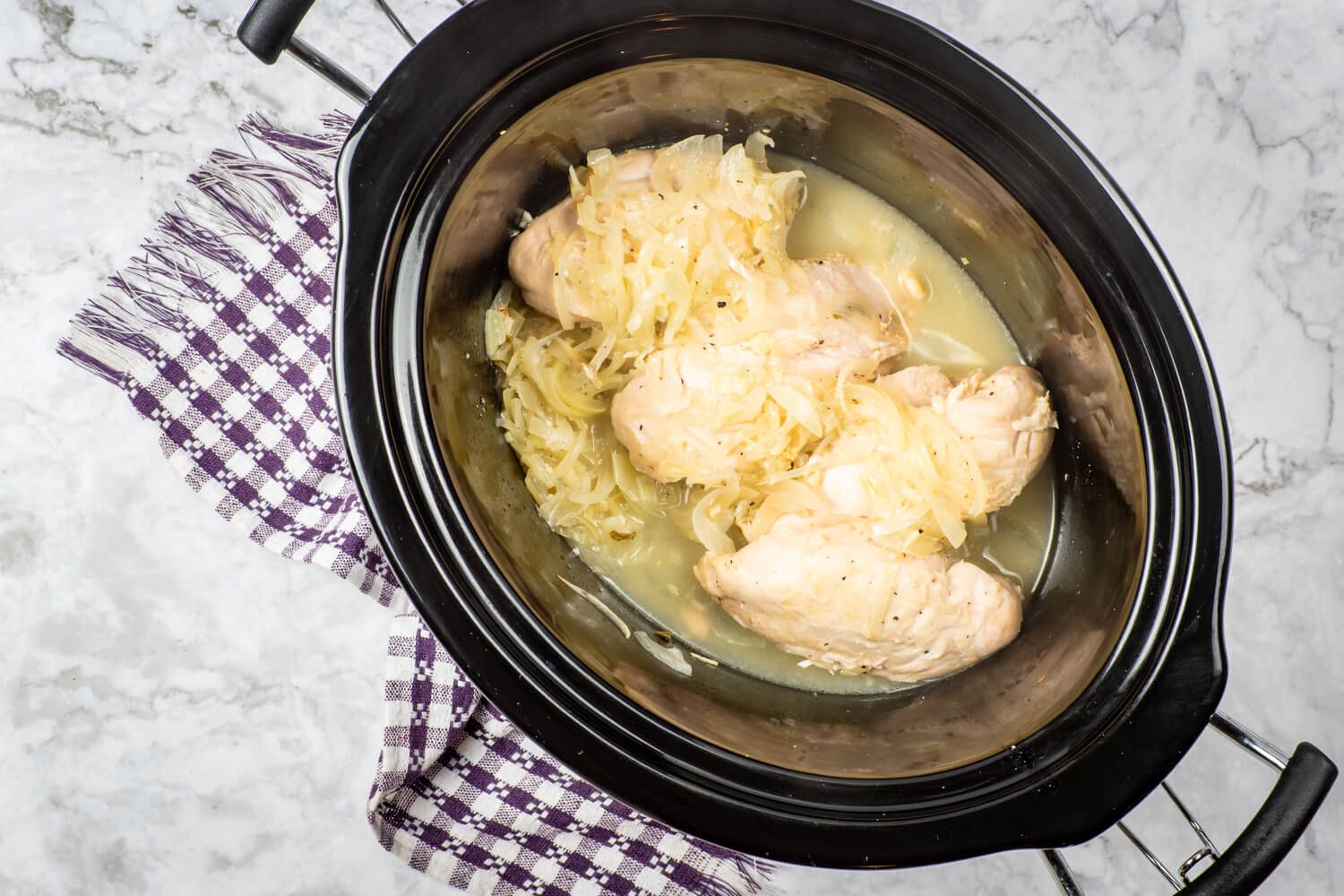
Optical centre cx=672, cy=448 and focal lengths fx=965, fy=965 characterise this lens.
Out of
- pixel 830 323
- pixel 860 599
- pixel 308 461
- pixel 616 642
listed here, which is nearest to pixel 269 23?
pixel 308 461

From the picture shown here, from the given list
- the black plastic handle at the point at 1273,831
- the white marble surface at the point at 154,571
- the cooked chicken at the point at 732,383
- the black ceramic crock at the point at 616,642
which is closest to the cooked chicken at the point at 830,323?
the cooked chicken at the point at 732,383

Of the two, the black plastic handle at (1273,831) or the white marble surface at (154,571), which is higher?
the black plastic handle at (1273,831)

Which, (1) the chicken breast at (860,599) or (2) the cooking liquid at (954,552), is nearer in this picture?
(1) the chicken breast at (860,599)

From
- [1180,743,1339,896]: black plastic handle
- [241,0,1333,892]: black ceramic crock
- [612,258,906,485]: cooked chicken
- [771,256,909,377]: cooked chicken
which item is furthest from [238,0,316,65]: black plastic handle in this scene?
[1180,743,1339,896]: black plastic handle

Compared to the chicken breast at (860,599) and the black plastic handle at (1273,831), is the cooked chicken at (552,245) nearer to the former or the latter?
the chicken breast at (860,599)

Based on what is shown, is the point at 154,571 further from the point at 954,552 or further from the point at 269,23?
the point at 954,552

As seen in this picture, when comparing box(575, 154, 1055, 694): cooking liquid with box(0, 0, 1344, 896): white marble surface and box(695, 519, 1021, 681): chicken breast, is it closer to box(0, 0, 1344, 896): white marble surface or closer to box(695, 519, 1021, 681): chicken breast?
box(695, 519, 1021, 681): chicken breast

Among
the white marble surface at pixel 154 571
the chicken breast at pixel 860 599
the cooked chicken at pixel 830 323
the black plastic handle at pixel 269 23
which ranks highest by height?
the cooked chicken at pixel 830 323

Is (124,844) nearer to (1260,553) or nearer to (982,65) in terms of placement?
(982,65)
